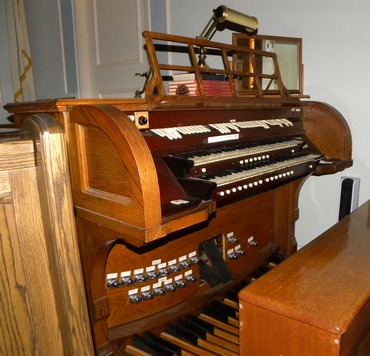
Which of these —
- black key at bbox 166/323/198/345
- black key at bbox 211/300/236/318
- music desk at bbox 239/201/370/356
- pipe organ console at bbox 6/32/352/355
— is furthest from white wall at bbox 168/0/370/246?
black key at bbox 166/323/198/345

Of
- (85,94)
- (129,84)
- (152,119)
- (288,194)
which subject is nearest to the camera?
(152,119)

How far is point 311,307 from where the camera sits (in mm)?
999

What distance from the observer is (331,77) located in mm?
2270

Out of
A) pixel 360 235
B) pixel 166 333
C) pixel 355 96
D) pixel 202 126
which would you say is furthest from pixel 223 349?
pixel 355 96

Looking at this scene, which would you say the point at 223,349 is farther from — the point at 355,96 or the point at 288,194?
the point at 355,96

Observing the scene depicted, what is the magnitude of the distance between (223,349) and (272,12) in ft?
6.94

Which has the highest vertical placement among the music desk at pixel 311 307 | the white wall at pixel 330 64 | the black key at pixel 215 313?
the white wall at pixel 330 64

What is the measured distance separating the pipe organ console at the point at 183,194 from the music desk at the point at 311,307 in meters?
0.32

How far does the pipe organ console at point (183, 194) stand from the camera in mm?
1090

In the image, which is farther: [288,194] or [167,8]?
[167,8]

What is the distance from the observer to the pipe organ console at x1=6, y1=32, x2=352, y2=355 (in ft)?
3.58

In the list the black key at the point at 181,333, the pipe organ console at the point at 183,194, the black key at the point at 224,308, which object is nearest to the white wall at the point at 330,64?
the pipe organ console at the point at 183,194

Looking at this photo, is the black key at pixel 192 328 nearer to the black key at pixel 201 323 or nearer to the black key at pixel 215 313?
the black key at pixel 201 323

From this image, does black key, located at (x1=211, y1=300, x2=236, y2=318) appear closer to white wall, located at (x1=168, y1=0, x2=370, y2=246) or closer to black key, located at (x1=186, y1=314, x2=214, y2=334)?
black key, located at (x1=186, y1=314, x2=214, y2=334)
